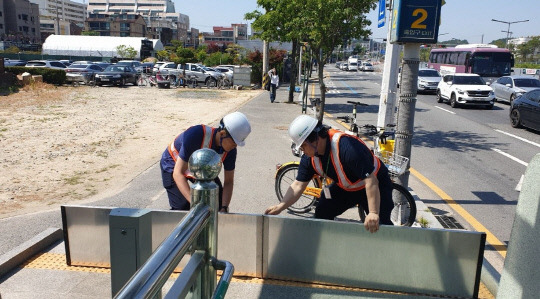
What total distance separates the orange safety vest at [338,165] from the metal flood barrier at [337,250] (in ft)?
1.44

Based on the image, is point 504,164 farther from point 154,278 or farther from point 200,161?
point 154,278

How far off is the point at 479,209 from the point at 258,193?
334 centimetres

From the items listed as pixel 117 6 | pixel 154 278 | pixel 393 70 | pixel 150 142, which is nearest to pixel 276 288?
pixel 154 278

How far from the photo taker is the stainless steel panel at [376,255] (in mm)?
3408

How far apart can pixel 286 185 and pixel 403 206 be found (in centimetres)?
177

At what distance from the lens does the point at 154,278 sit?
1390 millimetres

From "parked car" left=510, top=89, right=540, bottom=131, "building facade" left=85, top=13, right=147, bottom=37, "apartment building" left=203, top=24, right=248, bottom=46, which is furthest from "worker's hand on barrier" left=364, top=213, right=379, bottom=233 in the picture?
"apartment building" left=203, top=24, right=248, bottom=46

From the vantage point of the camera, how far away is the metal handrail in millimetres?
1314

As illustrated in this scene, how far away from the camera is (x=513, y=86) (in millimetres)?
21453

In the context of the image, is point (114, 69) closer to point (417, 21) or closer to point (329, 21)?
point (329, 21)

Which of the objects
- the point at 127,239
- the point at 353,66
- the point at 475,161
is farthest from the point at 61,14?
the point at 127,239

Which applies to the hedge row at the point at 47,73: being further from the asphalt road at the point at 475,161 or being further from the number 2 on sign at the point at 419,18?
the number 2 on sign at the point at 419,18

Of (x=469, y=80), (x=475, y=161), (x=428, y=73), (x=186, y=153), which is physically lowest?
(x=475, y=161)

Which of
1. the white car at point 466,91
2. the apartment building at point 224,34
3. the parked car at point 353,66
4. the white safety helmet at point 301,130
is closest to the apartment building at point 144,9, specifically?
the apartment building at point 224,34
